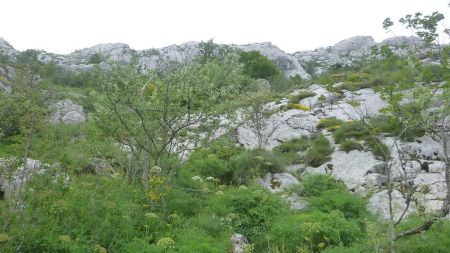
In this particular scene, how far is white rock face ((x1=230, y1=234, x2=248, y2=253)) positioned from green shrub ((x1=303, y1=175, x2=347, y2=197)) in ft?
10.1

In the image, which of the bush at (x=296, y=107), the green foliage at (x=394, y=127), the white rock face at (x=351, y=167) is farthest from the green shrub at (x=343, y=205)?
the bush at (x=296, y=107)

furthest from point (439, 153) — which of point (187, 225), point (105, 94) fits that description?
point (105, 94)

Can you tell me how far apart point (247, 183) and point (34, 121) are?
6381mm

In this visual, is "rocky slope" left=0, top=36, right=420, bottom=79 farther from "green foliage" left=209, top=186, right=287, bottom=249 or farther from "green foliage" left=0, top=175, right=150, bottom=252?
"green foliage" left=0, top=175, right=150, bottom=252


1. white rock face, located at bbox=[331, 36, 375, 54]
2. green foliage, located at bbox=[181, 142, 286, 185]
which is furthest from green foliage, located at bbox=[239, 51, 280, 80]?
white rock face, located at bbox=[331, 36, 375, 54]

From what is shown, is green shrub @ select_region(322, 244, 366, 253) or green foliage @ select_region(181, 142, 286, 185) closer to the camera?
green shrub @ select_region(322, 244, 366, 253)

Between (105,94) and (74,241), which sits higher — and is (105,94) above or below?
above

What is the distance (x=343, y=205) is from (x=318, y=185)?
1619 mm

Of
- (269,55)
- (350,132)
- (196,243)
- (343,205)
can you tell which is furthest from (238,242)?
(269,55)

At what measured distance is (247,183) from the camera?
11617 millimetres

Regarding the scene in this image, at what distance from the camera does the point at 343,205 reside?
29.3 ft

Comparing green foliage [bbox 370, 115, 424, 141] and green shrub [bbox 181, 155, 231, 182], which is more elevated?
green foliage [bbox 370, 115, 424, 141]

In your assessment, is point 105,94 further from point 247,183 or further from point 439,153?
point 439,153

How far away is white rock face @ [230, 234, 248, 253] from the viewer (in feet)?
24.4
